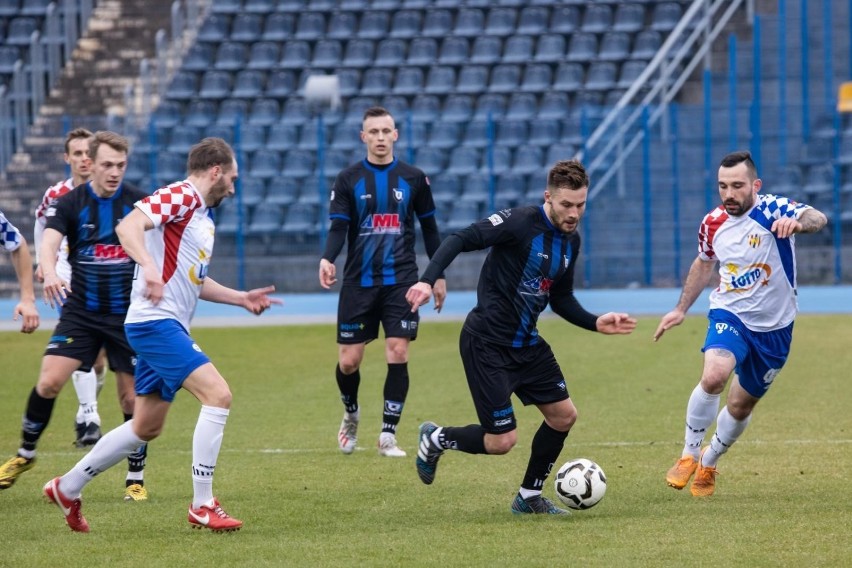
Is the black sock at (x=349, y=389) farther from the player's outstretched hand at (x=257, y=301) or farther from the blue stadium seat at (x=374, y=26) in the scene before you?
the blue stadium seat at (x=374, y=26)

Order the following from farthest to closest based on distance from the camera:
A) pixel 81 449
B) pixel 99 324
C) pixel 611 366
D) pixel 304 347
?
pixel 304 347 < pixel 611 366 < pixel 81 449 < pixel 99 324

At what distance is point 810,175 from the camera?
877 inches

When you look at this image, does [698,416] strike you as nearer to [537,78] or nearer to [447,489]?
[447,489]

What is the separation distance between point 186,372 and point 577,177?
7.21 feet

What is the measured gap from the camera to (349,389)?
973 centimetres

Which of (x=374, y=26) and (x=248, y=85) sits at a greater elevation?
(x=374, y=26)

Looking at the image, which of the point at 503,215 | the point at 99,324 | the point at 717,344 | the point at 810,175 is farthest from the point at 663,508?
the point at 810,175

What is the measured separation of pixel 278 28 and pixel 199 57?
5.68ft

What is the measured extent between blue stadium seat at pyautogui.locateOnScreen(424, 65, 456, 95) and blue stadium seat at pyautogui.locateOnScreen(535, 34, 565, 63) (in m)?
1.68

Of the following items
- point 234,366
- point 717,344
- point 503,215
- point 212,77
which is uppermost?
point 212,77

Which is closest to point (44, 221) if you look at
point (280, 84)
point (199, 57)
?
point (280, 84)

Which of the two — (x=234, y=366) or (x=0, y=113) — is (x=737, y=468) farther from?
(x=0, y=113)

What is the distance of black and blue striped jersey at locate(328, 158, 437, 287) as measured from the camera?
9852mm

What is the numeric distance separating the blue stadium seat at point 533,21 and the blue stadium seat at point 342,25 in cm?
345
